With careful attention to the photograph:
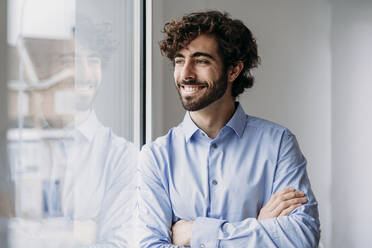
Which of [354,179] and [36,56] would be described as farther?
[354,179]

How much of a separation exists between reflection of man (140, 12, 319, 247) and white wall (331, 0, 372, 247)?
1136 mm

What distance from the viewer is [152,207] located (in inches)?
49.5

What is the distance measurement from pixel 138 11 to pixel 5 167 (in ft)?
4.07

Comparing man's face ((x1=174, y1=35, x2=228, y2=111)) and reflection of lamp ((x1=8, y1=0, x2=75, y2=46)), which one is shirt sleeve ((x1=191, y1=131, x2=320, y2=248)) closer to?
man's face ((x1=174, y1=35, x2=228, y2=111))

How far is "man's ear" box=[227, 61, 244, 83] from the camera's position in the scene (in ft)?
A: 4.70

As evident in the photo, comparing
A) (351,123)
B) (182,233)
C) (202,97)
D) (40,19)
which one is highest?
(40,19)

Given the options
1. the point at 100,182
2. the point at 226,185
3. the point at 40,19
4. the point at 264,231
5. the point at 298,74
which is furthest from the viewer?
the point at 298,74

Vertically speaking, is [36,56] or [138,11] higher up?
[138,11]

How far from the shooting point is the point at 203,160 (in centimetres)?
133

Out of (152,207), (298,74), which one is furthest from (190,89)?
(298,74)

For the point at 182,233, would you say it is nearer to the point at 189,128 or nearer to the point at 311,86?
the point at 189,128

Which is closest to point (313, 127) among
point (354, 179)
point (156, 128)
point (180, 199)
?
point (354, 179)

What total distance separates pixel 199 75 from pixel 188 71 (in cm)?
4

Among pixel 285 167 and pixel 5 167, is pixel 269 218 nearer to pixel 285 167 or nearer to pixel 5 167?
pixel 285 167
